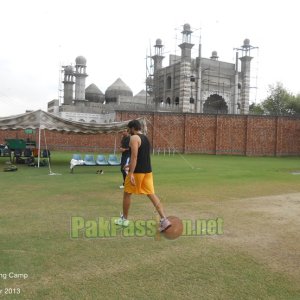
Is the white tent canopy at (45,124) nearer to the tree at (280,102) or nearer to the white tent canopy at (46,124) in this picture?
the white tent canopy at (46,124)

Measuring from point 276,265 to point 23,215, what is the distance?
15.0 ft

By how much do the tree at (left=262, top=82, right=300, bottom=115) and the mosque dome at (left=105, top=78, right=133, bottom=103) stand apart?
23.1 meters

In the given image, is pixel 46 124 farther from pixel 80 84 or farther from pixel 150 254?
pixel 80 84

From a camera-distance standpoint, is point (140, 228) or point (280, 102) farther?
point (280, 102)

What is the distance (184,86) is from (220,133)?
21.1 m

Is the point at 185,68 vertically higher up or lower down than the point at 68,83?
higher up

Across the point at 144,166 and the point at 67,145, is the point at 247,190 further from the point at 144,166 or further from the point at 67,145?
the point at 67,145

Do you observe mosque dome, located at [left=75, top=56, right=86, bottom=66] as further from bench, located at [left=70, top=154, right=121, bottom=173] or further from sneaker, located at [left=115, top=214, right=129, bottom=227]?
sneaker, located at [left=115, top=214, right=129, bottom=227]

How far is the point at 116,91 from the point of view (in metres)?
57.4

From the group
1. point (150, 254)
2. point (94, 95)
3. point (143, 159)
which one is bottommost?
point (150, 254)

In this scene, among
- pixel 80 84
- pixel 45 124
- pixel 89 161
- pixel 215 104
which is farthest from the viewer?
pixel 215 104

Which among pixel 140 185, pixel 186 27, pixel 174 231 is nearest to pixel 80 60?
pixel 186 27

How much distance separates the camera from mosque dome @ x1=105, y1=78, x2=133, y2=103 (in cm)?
5731

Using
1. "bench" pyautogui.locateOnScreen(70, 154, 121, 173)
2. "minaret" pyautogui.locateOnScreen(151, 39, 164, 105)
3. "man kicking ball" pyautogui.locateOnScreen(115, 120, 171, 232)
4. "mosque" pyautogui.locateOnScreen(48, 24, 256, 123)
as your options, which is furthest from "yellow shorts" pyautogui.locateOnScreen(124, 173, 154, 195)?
"minaret" pyautogui.locateOnScreen(151, 39, 164, 105)
